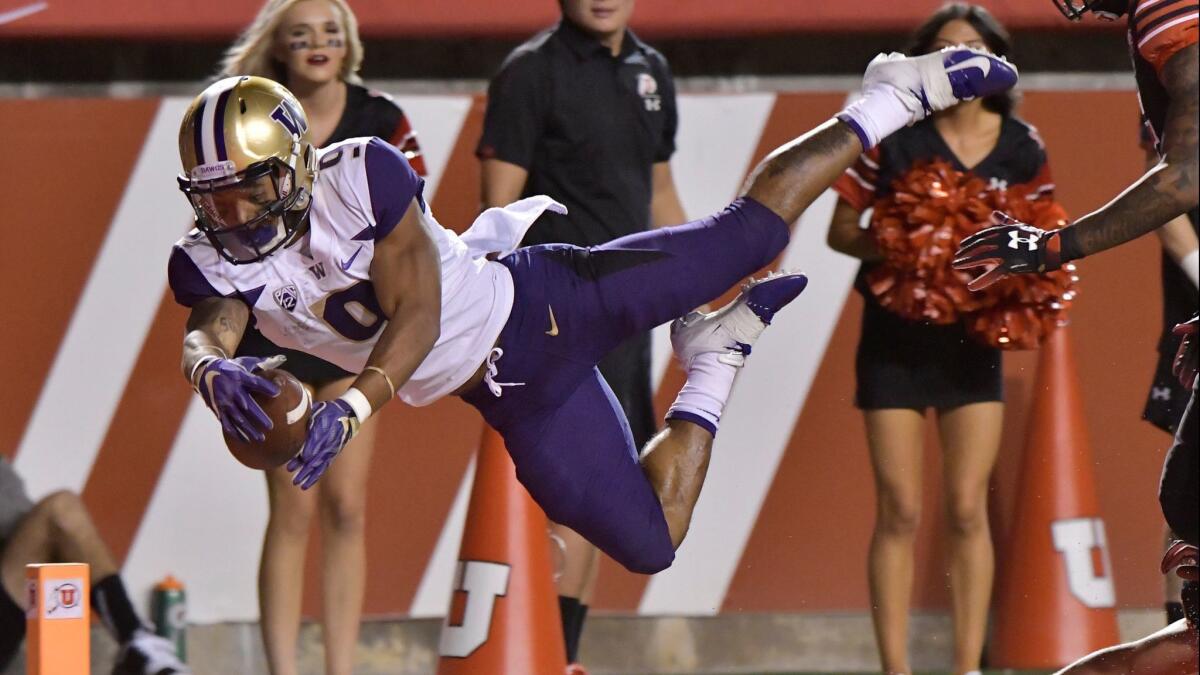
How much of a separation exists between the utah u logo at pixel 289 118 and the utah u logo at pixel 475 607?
1757 mm

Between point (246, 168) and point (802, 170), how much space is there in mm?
1334

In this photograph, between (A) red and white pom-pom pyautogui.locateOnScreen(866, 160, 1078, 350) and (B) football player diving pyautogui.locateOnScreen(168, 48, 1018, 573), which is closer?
(B) football player diving pyautogui.locateOnScreen(168, 48, 1018, 573)

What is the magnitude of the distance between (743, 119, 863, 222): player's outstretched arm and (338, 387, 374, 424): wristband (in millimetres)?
1168

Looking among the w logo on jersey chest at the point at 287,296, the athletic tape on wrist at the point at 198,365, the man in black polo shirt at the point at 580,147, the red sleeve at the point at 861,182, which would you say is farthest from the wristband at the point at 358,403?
the red sleeve at the point at 861,182

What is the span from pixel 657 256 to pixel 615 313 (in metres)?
0.16

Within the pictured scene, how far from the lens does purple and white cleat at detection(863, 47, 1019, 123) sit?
445 centimetres

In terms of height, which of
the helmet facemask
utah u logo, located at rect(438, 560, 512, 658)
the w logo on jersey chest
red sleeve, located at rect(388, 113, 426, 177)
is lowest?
utah u logo, located at rect(438, 560, 512, 658)

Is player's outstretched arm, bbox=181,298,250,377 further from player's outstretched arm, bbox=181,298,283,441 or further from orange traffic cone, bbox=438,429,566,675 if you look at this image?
orange traffic cone, bbox=438,429,566,675

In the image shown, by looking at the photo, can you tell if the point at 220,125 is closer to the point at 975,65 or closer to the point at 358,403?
the point at 358,403

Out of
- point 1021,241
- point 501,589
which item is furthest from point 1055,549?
point 1021,241

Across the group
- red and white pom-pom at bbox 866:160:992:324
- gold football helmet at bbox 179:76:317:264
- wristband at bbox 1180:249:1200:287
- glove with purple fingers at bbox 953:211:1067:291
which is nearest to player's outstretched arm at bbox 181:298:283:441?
gold football helmet at bbox 179:76:317:264

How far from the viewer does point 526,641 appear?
512cm

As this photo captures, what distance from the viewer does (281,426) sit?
3.61 m

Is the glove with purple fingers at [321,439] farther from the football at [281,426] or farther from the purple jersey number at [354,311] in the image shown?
the purple jersey number at [354,311]
